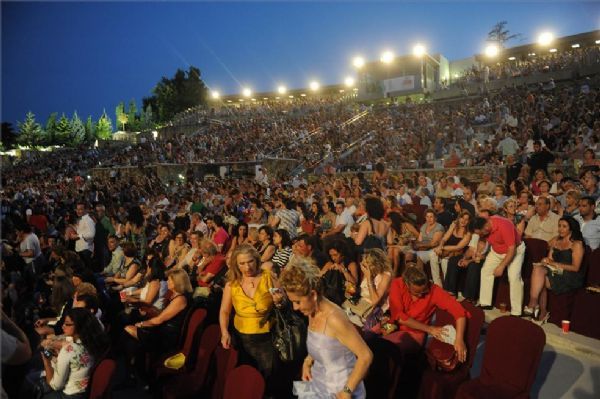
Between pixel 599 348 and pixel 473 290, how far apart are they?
172cm

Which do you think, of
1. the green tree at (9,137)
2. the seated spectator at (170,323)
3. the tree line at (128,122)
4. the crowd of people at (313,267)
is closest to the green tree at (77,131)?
the tree line at (128,122)

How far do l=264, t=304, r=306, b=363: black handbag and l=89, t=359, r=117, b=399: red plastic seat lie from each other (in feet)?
4.15

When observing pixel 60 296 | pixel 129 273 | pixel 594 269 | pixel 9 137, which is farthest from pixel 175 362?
pixel 9 137

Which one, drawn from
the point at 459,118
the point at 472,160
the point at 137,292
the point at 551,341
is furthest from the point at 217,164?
the point at 551,341

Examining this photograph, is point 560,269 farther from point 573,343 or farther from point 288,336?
point 288,336

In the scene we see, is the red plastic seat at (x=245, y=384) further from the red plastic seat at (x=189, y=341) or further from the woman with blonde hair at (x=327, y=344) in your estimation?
the red plastic seat at (x=189, y=341)

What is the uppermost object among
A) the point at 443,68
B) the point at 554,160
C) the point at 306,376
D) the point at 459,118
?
the point at 443,68

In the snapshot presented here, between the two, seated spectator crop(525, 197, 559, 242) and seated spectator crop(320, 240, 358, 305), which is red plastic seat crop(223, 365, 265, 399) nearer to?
seated spectator crop(320, 240, 358, 305)

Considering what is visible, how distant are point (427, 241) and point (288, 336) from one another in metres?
4.35

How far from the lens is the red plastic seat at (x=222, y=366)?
3.62 m

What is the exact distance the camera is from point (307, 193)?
13.5 m

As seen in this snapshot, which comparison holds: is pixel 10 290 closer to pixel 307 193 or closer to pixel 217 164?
pixel 307 193

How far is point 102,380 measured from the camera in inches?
132

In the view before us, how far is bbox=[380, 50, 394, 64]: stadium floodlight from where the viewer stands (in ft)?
129
